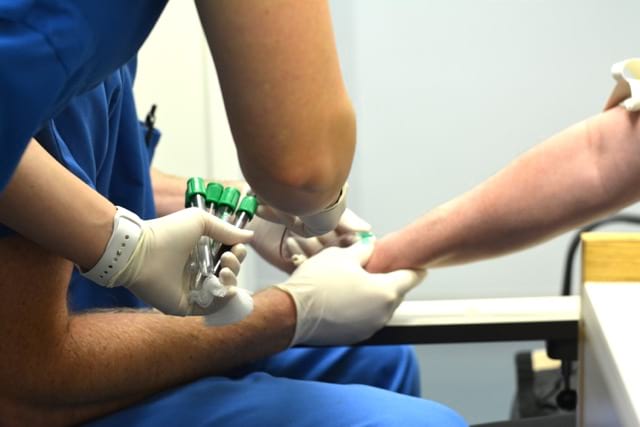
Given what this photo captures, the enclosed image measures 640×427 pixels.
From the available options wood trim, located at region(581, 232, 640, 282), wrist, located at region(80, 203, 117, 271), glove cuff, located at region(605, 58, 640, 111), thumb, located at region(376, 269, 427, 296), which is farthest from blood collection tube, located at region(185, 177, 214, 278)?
glove cuff, located at region(605, 58, 640, 111)

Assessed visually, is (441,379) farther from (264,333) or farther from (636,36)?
(264,333)

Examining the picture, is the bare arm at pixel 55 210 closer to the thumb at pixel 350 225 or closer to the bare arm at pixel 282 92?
the bare arm at pixel 282 92

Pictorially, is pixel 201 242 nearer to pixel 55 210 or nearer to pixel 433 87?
pixel 55 210

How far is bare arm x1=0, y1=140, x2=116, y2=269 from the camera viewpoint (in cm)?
76

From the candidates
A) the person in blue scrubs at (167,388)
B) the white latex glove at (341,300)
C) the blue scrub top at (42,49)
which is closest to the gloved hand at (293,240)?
the white latex glove at (341,300)

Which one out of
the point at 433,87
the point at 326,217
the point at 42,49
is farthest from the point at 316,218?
the point at 433,87

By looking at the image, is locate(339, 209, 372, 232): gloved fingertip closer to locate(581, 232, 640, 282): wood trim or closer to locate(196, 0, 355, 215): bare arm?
locate(581, 232, 640, 282): wood trim

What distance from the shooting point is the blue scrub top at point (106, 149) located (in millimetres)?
908

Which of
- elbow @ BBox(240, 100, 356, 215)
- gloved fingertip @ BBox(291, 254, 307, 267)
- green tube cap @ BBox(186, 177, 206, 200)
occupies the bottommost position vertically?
gloved fingertip @ BBox(291, 254, 307, 267)

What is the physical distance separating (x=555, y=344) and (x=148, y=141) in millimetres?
697

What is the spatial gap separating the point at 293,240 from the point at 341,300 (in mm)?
207

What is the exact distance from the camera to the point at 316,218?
98cm

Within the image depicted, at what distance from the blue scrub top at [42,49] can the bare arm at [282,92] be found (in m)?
0.07

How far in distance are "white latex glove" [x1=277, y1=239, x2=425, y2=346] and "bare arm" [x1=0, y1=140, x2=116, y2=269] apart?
1.28ft
